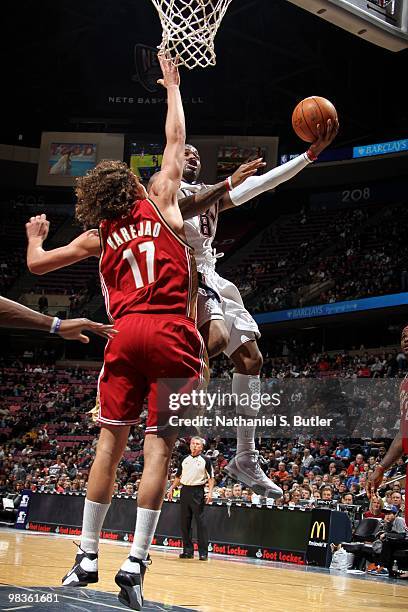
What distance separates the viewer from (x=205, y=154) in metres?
29.3

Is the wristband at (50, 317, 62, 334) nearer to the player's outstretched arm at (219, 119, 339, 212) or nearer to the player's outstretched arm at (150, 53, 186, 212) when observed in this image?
the player's outstretched arm at (150, 53, 186, 212)

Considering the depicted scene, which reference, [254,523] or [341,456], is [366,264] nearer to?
[341,456]

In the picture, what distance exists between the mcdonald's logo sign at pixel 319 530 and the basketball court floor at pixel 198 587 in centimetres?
70

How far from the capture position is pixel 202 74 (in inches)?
1212

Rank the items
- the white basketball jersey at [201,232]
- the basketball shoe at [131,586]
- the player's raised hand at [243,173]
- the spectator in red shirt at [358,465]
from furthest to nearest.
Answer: the spectator in red shirt at [358,465] < the white basketball jersey at [201,232] < the player's raised hand at [243,173] < the basketball shoe at [131,586]

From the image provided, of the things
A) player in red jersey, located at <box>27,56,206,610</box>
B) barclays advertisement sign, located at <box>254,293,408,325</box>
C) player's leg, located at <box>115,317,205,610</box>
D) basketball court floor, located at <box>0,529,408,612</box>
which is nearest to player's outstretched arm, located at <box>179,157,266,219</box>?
player in red jersey, located at <box>27,56,206,610</box>

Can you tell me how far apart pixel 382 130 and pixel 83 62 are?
37.8 feet

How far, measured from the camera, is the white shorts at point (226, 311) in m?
5.32

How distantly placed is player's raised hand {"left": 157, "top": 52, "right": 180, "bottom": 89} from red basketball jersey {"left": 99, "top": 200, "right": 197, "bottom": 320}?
85 cm

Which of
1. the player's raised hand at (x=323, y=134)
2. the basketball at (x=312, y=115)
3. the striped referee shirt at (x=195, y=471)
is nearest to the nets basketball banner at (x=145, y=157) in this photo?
the striped referee shirt at (x=195, y=471)

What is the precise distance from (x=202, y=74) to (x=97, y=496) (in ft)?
92.7

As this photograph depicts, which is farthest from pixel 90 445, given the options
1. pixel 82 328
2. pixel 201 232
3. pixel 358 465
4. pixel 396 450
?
pixel 82 328

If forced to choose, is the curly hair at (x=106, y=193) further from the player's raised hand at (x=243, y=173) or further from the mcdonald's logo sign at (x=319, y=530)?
the mcdonald's logo sign at (x=319, y=530)

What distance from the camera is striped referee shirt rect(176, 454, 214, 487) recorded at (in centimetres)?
1186
